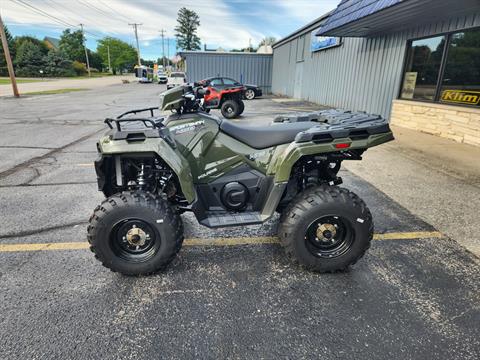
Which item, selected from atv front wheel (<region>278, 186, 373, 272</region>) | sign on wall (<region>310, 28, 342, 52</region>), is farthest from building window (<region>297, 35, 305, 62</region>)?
atv front wheel (<region>278, 186, 373, 272</region>)

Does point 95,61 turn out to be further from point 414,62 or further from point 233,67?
point 414,62

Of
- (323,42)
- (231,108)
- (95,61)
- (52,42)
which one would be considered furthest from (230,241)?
(52,42)

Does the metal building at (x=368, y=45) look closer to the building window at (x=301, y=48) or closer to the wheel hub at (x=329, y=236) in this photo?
the building window at (x=301, y=48)

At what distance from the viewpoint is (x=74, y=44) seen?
8444cm

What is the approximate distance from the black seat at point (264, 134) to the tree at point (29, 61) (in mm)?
68101

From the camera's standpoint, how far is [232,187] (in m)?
2.84

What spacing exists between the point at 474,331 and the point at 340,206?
1.21 m

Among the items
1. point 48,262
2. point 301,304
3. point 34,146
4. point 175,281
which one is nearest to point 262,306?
A: point 301,304

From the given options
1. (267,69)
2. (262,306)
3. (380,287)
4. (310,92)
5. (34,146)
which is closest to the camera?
(262,306)

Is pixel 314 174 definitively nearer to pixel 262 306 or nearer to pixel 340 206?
pixel 340 206

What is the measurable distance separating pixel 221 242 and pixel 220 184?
2.46 feet

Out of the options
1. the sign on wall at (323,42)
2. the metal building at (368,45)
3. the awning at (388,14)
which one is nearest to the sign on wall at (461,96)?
the metal building at (368,45)

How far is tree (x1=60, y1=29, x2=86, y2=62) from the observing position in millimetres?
82625

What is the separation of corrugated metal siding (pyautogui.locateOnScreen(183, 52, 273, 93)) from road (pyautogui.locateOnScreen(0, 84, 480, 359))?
25043 mm
